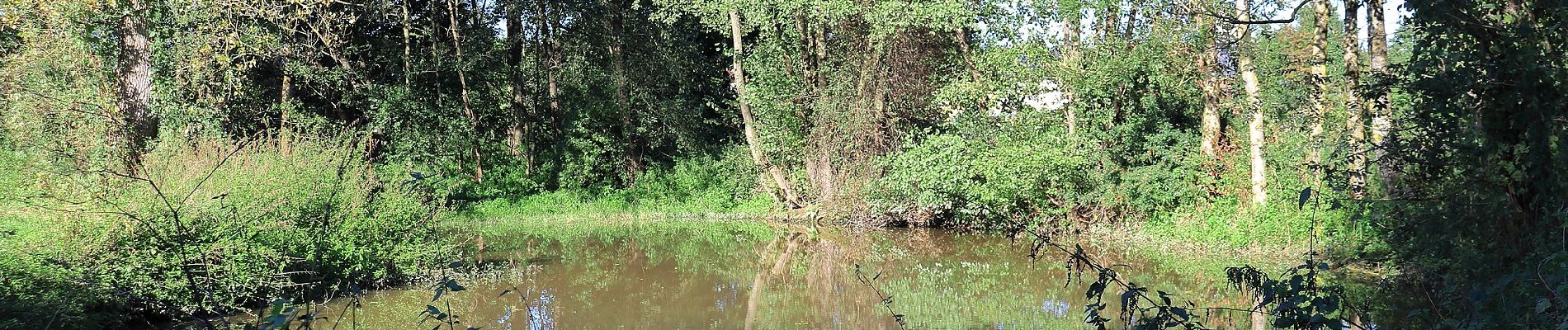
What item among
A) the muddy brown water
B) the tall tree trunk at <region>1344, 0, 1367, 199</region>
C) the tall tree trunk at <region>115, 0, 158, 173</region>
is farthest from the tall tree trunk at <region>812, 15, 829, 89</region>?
the tall tree trunk at <region>115, 0, 158, 173</region>

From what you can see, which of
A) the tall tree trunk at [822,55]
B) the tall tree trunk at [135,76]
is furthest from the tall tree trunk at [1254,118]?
the tall tree trunk at [135,76]

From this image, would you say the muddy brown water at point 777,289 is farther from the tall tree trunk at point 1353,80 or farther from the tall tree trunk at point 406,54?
the tall tree trunk at point 406,54

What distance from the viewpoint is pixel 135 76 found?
11.9 meters

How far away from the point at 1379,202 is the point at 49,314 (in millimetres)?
10108

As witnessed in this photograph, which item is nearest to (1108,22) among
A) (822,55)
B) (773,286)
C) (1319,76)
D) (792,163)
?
(1319,76)

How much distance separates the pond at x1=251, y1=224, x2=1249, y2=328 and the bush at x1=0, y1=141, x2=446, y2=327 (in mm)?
552

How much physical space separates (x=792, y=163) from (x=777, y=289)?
25.4 feet

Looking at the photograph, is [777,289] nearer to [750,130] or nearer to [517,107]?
[750,130]

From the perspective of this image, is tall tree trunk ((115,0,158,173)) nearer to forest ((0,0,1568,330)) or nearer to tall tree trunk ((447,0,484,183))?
forest ((0,0,1568,330))

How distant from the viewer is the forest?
639 cm

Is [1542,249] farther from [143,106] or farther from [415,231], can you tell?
[143,106]

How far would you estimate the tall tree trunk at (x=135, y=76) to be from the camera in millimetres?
11781

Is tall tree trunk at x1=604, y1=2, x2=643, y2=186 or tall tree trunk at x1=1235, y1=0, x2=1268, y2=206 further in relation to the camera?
tall tree trunk at x1=604, y1=2, x2=643, y2=186

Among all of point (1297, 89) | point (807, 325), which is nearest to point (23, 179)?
point (807, 325)
